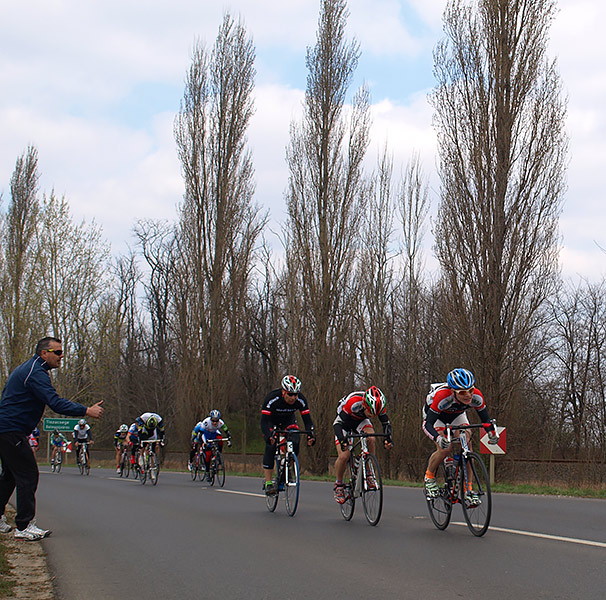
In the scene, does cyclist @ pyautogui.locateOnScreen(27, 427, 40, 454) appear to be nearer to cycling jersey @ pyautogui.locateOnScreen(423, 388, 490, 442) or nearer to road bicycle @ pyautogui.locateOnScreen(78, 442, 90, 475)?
road bicycle @ pyautogui.locateOnScreen(78, 442, 90, 475)

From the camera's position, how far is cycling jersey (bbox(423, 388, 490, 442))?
9.37 meters

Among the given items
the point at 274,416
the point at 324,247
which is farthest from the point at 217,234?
the point at 274,416

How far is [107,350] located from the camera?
5134 centimetres

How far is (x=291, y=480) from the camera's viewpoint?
38.7 ft

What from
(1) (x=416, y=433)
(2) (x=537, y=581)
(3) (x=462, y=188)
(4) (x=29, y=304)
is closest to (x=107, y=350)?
(4) (x=29, y=304)

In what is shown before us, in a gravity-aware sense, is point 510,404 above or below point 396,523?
above

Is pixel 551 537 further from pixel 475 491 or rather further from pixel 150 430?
pixel 150 430

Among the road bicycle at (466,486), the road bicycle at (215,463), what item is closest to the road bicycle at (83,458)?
the road bicycle at (215,463)

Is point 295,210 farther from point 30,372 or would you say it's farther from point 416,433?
point 30,372

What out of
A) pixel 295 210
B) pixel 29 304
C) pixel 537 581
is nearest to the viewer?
pixel 537 581

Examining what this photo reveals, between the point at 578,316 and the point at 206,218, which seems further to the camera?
the point at 578,316

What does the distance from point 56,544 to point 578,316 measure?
37380 millimetres

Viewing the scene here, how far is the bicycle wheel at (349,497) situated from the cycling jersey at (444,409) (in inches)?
63.8

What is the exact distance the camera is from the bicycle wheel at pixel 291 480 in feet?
38.4
